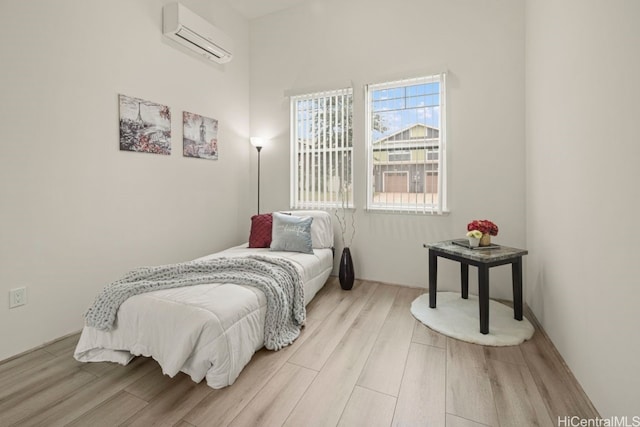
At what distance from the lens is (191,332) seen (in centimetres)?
151

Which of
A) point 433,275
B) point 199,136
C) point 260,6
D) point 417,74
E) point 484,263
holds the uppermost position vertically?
point 260,6

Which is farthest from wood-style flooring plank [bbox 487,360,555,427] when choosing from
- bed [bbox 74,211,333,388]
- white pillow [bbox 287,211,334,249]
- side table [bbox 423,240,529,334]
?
white pillow [bbox 287,211,334,249]

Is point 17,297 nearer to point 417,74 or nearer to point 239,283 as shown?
point 239,283

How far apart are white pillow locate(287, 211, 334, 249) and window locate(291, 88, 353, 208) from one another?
0.28m

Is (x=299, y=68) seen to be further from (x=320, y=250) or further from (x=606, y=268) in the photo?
(x=606, y=268)

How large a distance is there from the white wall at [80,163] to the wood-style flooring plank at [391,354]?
7.26 ft

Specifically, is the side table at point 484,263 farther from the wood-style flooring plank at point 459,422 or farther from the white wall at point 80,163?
the white wall at point 80,163

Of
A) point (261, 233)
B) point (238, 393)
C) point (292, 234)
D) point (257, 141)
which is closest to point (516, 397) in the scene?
point (238, 393)

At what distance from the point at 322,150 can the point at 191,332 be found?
8.38 feet

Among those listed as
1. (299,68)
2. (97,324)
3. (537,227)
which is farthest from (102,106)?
(537,227)

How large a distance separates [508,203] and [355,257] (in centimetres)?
165

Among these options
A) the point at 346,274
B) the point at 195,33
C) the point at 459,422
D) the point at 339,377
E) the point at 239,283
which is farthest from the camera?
the point at 346,274

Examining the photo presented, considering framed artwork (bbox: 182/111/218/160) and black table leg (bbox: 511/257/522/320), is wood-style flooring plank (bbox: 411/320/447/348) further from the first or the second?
framed artwork (bbox: 182/111/218/160)

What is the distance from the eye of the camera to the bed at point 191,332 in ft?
5.02
